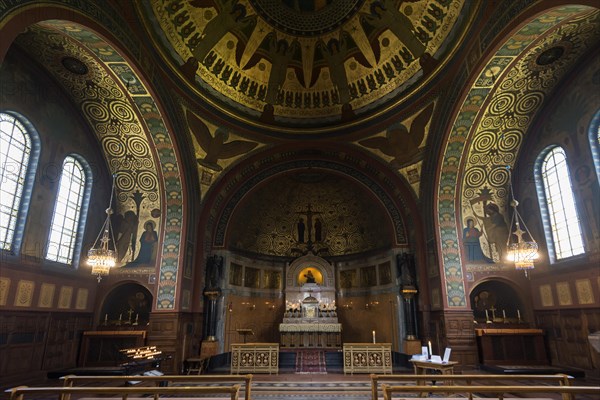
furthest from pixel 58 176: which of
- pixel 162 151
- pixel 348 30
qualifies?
pixel 348 30

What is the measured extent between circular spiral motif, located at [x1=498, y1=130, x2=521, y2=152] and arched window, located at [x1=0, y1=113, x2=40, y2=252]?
16988 mm

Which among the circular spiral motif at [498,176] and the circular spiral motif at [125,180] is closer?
the circular spiral motif at [498,176]

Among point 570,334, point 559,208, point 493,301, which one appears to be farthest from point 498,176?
point 570,334

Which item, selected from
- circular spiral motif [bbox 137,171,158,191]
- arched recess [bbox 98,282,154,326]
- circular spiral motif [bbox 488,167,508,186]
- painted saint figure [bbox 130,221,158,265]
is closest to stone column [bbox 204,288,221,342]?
arched recess [bbox 98,282,154,326]

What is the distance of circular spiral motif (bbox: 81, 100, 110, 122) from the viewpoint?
13062mm

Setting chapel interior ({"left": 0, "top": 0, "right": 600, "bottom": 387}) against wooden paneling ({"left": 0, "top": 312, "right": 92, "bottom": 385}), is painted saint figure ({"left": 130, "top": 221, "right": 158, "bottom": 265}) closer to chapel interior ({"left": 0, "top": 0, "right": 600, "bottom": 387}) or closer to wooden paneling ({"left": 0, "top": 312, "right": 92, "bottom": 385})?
chapel interior ({"left": 0, "top": 0, "right": 600, "bottom": 387})

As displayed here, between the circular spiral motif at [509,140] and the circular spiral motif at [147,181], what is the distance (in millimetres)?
14245

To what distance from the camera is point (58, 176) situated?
497 inches

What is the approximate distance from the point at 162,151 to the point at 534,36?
13.3 meters

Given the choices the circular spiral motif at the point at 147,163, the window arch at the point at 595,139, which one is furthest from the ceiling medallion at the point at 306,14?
the window arch at the point at 595,139

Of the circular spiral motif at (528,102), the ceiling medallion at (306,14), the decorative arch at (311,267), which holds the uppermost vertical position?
the ceiling medallion at (306,14)

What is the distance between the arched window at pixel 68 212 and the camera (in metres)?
12.7

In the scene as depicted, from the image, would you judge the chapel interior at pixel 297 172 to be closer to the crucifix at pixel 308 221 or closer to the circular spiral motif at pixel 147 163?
the circular spiral motif at pixel 147 163

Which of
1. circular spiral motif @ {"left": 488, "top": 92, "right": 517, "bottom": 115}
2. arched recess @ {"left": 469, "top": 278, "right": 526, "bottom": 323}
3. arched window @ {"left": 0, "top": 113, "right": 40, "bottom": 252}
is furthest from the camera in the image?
arched recess @ {"left": 469, "top": 278, "right": 526, "bottom": 323}
